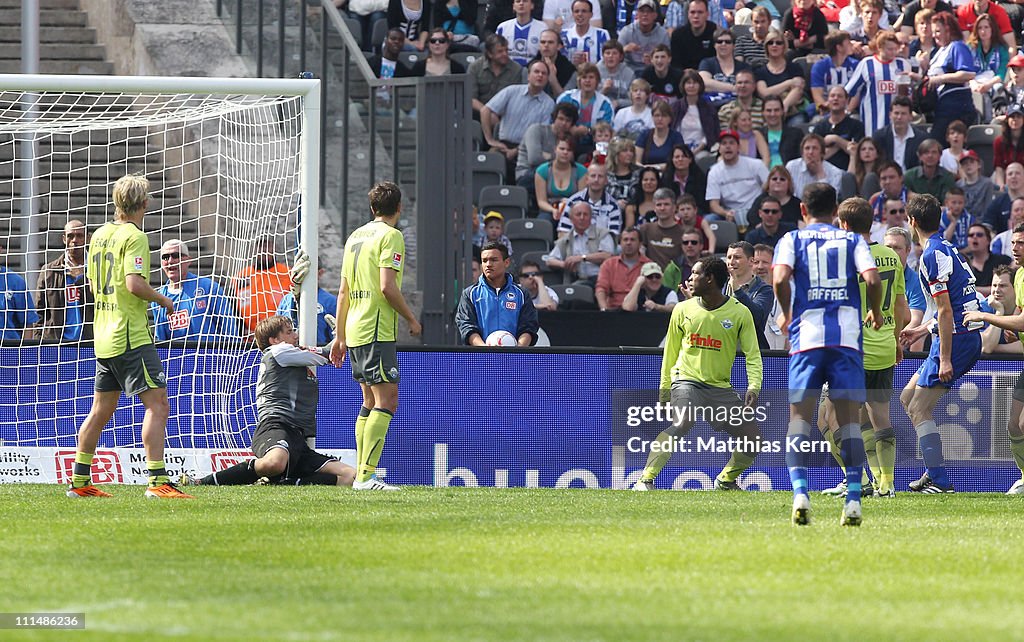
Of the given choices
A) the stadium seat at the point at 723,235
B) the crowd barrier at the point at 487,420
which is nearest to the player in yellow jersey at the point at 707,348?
the crowd barrier at the point at 487,420

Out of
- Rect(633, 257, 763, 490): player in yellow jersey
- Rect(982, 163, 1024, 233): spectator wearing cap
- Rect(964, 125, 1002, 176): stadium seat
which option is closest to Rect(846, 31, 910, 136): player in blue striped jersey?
Rect(964, 125, 1002, 176): stadium seat

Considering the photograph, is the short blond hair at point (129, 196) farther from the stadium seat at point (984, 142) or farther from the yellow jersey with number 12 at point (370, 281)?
the stadium seat at point (984, 142)

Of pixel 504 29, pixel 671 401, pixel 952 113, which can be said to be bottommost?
pixel 671 401

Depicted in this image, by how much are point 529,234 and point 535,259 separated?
726mm

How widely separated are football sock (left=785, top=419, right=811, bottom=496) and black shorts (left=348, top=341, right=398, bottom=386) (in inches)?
132

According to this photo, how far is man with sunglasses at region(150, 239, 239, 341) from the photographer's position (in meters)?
13.6

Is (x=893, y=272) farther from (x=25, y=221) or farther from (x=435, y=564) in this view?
(x=25, y=221)

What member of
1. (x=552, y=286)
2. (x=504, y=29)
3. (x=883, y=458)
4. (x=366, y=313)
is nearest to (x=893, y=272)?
(x=883, y=458)

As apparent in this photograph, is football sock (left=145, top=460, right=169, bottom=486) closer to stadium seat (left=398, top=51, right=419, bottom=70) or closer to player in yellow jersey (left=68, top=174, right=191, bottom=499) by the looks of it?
player in yellow jersey (left=68, top=174, right=191, bottom=499)

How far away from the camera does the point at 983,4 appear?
801 inches

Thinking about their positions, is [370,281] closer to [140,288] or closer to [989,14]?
[140,288]

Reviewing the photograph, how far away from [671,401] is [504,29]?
8.19 meters

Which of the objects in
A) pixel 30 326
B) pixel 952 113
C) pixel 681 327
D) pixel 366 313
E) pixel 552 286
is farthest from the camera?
pixel 952 113

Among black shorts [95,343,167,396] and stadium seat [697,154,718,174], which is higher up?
stadium seat [697,154,718,174]
